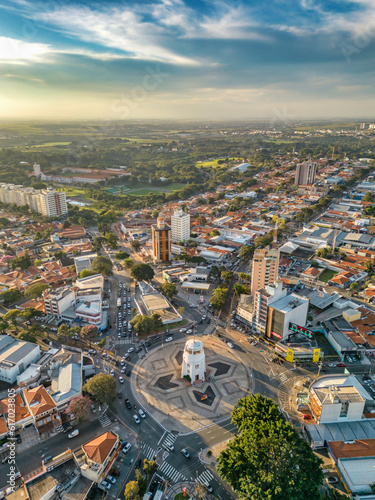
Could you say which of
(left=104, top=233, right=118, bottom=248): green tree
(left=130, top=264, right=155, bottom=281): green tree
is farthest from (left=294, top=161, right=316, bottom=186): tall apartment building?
(left=130, top=264, right=155, bottom=281): green tree

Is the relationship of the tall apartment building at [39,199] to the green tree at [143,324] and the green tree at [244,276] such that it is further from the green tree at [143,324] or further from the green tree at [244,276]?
the green tree at [143,324]

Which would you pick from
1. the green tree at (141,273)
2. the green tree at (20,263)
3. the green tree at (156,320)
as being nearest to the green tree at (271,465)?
the green tree at (156,320)

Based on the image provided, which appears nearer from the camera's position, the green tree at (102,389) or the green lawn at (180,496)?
the green lawn at (180,496)

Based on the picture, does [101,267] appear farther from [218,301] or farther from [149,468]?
[149,468]

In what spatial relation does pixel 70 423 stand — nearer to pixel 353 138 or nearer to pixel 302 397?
pixel 302 397

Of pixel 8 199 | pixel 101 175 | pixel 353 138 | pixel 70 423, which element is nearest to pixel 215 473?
pixel 70 423

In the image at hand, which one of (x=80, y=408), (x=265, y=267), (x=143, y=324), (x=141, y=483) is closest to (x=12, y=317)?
(x=143, y=324)
